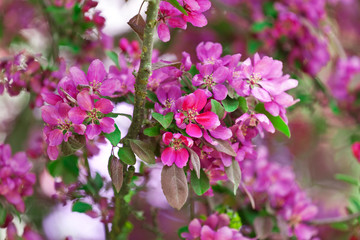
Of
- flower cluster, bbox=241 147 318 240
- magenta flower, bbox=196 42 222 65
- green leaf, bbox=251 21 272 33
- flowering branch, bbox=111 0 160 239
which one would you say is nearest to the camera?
flowering branch, bbox=111 0 160 239

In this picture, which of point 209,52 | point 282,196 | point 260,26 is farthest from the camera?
point 260,26

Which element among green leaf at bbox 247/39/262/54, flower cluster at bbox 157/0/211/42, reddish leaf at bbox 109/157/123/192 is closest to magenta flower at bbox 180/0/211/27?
flower cluster at bbox 157/0/211/42

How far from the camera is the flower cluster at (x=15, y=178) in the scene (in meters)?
0.72

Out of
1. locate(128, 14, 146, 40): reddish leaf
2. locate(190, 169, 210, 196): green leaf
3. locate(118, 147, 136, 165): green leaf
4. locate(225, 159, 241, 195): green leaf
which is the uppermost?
locate(128, 14, 146, 40): reddish leaf

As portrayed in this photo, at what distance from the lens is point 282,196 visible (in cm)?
93

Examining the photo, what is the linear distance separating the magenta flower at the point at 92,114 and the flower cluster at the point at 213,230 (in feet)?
0.74

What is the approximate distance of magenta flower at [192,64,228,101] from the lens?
1.91 ft

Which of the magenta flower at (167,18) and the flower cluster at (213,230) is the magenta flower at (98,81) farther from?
the flower cluster at (213,230)

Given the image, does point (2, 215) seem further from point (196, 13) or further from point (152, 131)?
point (196, 13)

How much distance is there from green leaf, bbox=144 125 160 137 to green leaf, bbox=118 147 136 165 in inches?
1.4

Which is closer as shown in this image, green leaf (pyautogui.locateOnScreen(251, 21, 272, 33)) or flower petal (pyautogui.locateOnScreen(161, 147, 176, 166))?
flower petal (pyautogui.locateOnScreen(161, 147, 176, 166))

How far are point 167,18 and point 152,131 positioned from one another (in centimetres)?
15

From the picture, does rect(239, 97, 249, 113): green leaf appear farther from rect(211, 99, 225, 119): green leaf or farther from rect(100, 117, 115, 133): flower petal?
rect(100, 117, 115, 133): flower petal

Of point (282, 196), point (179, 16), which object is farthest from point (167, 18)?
point (282, 196)
